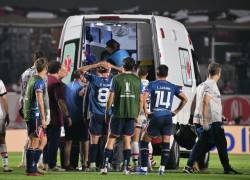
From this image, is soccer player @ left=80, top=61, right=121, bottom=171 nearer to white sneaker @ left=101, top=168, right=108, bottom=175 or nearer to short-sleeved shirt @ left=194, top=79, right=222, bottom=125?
white sneaker @ left=101, top=168, right=108, bottom=175

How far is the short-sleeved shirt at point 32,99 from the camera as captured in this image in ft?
69.9

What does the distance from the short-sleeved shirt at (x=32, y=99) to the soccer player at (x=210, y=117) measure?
297cm

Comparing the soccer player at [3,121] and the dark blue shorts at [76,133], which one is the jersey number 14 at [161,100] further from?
the soccer player at [3,121]

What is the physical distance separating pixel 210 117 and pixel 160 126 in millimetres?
1163

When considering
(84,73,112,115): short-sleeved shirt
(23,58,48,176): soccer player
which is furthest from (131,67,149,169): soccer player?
(23,58,48,176): soccer player

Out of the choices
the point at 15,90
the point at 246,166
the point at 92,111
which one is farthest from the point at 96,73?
the point at 15,90

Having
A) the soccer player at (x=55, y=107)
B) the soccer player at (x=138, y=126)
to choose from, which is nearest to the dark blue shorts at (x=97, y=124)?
the soccer player at (x=55, y=107)

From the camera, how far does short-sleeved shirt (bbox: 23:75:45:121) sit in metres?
21.3

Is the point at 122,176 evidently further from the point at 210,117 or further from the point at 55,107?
the point at 210,117

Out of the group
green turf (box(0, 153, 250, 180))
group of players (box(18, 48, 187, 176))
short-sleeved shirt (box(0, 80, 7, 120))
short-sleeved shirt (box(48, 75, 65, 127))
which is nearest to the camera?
green turf (box(0, 153, 250, 180))

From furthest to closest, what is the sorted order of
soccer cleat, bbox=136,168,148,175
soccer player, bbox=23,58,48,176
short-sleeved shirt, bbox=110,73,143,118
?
soccer cleat, bbox=136,168,148,175 → short-sleeved shirt, bbox=110,73,143,118 → soccer player, bbox=23,58,48,176

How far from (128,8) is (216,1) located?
2.87m

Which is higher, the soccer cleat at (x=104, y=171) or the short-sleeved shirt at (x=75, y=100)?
the short-sleeved shirt at (x=75, y=100)

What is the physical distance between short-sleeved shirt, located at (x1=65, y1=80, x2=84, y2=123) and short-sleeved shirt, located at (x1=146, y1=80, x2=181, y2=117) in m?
1.93
